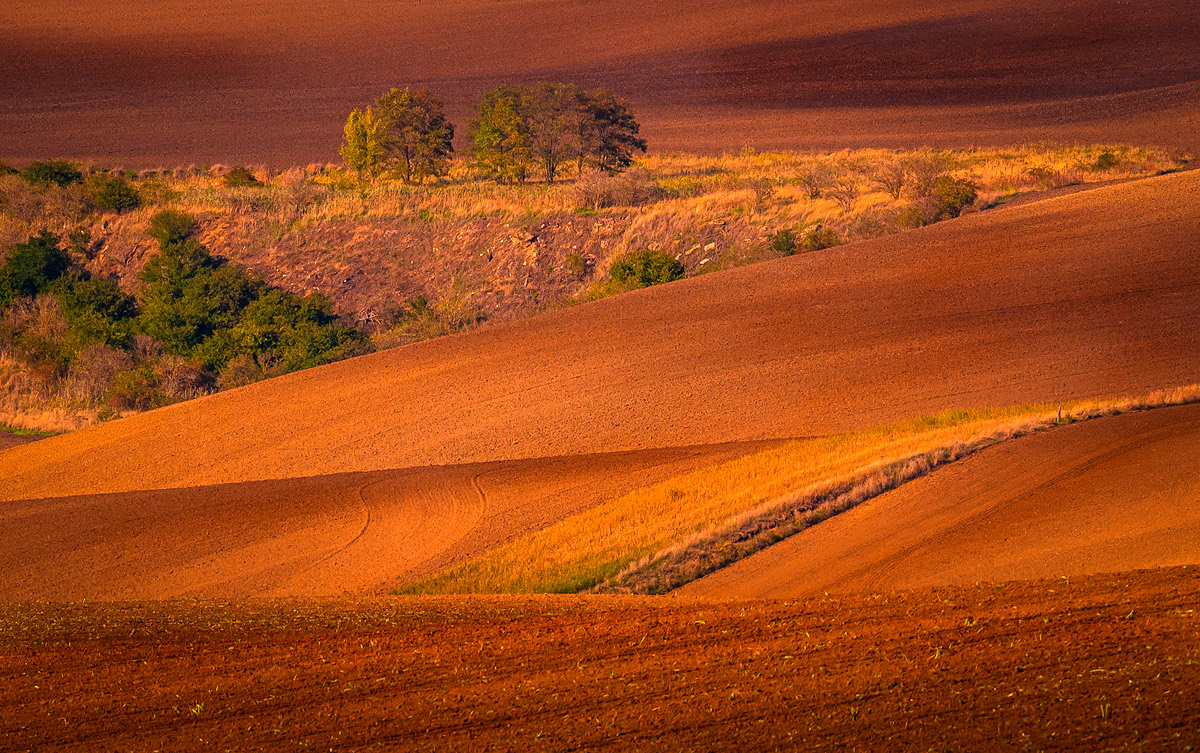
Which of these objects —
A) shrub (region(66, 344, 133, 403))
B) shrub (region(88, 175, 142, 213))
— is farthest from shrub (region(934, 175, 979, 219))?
shrub (region(88, 175, 142, 213))

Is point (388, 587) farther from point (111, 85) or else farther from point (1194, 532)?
point (111, 85)

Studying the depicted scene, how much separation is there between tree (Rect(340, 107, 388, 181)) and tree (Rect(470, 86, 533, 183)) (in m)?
5.34

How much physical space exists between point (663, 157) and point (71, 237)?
34320mm

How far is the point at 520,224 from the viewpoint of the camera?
4388 centimetres

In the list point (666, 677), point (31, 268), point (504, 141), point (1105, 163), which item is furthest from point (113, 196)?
point (666, 677)

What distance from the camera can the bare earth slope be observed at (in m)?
21.6

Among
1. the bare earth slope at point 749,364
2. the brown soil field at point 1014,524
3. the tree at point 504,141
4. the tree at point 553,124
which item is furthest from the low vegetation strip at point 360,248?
the brown soil field at point 1014,524

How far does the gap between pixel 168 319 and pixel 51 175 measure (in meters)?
18.9

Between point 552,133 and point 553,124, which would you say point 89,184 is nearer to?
point 552,133

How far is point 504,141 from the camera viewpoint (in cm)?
5216

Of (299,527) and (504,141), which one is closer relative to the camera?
(299,527)

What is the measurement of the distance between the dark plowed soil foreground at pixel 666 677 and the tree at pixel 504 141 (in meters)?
43.4

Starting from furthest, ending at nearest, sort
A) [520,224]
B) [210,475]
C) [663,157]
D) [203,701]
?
[663,157]
[520,224]
[210,475]
[203,701]

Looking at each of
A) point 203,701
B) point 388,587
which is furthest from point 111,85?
point 203,701
